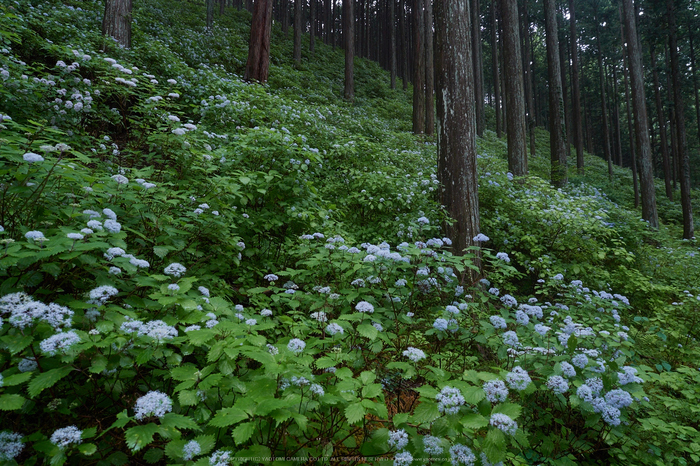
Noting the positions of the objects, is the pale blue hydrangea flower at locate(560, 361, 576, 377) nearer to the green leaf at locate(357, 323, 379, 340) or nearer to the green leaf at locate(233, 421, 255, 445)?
the green leaf at locate(357, 323, 379, 340)

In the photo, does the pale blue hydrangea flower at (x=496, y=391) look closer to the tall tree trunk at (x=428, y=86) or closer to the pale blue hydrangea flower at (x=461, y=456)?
the pale blue hydrangea flower at (x=461, y=456)

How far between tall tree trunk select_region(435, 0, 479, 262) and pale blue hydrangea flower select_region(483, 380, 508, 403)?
3138 mm

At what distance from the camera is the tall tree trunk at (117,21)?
25.6 ft

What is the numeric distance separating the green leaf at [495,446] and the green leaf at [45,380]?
1894mm

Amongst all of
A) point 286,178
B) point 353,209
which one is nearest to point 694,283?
point 353,209

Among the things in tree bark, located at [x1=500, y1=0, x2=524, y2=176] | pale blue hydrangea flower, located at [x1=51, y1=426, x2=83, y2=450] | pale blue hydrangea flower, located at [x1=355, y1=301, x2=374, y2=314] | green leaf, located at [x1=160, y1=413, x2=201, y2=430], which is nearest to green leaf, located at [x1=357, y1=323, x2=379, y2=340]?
pale blue hydrangea flower, located at [x1=355, y1=301, x2=374, y2=314]

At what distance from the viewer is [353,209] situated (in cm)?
614

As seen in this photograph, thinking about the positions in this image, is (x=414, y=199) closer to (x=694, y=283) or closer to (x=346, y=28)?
(x=694, y=283)

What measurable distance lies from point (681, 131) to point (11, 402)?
20222 mm

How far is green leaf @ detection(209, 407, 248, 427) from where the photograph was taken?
53.8 inches

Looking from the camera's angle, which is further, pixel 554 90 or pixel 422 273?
pixel 554 90

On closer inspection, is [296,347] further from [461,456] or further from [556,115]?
[556,115]

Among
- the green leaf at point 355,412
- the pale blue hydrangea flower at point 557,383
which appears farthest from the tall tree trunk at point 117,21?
the pale blue hydrangea flower at point 557,383

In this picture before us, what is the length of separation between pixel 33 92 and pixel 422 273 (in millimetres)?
5657
